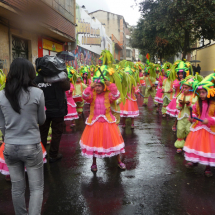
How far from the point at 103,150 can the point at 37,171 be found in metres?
1.68

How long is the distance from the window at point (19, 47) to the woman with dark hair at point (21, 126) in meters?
8.43

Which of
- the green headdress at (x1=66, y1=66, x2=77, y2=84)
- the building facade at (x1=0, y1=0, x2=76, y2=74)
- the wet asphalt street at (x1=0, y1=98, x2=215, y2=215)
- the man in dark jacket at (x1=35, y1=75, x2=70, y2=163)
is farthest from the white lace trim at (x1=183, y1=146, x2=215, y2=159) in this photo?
the building facade at (x1=0, y1=0, x2=76, y2=74)

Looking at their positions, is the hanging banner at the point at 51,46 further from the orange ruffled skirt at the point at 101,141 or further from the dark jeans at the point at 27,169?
the dark jeans at the point at 27,169

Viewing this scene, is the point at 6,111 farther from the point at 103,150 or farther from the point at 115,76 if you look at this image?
the point at 115,76

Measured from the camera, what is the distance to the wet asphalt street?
2.98 meters

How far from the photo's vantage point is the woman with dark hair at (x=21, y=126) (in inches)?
87.8

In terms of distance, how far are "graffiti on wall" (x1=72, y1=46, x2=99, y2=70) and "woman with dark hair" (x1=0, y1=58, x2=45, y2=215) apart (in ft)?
49.5

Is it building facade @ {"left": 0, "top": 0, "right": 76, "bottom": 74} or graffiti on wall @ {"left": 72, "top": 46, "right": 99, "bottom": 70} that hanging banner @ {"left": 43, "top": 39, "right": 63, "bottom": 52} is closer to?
building facade @ {"left": 0, "top": 0, "right": 76, "bottom": 74}

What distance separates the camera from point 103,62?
5.39m

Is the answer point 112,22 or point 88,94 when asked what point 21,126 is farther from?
point 112,22

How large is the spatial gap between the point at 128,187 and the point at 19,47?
8.97m

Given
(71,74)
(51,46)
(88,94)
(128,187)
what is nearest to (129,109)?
(71,74)

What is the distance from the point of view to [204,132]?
391 centimetres

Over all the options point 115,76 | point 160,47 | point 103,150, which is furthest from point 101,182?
point 160,47
